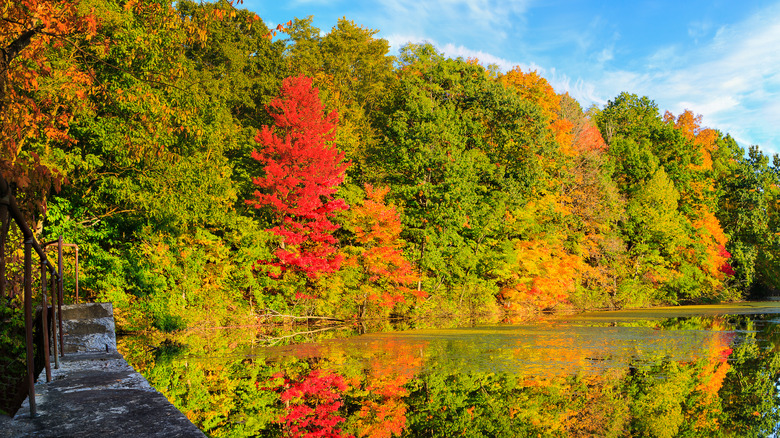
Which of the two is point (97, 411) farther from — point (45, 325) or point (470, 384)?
point (470, 384)

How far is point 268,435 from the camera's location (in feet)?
21.8

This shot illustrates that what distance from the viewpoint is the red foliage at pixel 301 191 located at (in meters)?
22.1

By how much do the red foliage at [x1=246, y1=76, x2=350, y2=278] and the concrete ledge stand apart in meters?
16.3

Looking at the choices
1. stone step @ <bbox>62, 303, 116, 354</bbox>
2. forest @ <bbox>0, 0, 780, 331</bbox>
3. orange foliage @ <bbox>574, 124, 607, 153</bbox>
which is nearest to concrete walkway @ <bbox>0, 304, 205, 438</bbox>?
forest @ <bbox>0, 0, 780, 331</bbox>

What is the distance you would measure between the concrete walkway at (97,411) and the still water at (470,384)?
1.77m

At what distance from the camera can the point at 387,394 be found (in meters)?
8.95

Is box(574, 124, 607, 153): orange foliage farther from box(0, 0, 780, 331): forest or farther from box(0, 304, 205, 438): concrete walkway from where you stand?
box(0, 304, 205, 438): concrete walkway

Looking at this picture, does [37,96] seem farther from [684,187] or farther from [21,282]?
[684,187]

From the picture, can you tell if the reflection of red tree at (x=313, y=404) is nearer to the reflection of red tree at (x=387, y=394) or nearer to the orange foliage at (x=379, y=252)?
the reflection of red tree at (x=387, y=394)

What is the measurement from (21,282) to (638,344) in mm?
13941

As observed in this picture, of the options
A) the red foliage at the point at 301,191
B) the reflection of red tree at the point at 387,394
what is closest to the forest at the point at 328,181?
the red foliage at the point at 301,191

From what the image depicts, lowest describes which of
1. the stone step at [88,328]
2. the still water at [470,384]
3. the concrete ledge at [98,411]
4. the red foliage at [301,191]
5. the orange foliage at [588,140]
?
the still water at [470,384]

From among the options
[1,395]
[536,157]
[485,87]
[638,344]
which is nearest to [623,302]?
[536,157]

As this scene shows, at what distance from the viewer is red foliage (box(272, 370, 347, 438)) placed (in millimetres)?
7000
